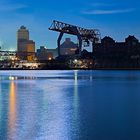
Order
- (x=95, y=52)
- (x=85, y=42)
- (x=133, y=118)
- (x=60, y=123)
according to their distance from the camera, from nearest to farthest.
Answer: (x=60, y=123)
(x=133, y=118)
(x=85, y=42)
(x=95, y=52)

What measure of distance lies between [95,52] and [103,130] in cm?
17421

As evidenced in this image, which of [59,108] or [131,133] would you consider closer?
[131,133]

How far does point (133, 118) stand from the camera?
62.7 feet

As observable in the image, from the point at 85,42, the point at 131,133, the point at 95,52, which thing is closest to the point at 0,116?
the point at 131,133

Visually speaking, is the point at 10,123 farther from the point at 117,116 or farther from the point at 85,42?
the point at 85,42

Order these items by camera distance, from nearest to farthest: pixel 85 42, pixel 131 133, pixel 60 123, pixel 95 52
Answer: pixel 131 133 < pixel 60 123 < pixel 85 42 < pixel 95 52

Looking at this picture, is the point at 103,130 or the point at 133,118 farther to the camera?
the point at 133,118

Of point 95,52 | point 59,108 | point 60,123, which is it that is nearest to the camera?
point 60,123

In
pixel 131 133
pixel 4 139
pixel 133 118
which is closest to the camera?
pixel 4 139

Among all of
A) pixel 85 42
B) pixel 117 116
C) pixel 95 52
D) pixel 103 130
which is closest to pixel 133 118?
pixel 117 116

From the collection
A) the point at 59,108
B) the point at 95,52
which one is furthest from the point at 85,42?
the point at 59,108

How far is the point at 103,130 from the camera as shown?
52.7 feet

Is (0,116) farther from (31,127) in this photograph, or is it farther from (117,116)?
(117,116)

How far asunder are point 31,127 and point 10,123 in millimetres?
1385
